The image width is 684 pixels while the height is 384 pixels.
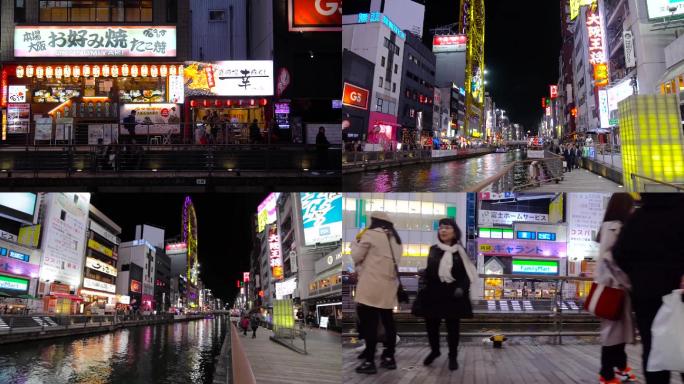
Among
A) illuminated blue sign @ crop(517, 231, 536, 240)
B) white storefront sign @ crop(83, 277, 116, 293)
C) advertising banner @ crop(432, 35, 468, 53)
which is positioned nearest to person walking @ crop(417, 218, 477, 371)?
illuminated blue sign @ crop(517, 231, 536, 240)

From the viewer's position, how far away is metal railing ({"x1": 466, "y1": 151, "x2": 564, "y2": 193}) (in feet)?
26.4

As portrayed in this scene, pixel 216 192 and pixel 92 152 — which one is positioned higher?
pixel 92 152

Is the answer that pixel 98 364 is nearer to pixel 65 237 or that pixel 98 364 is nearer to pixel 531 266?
pixel 531 266

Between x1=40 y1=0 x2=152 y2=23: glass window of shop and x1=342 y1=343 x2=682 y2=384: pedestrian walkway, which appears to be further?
x1=40 y1=0 x2=152 y2=23: glass window of shop

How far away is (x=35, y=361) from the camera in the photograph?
44.2 ft

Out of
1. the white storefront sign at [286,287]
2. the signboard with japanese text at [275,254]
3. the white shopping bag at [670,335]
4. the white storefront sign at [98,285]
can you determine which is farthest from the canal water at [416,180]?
the white storefront sign at [98,285]

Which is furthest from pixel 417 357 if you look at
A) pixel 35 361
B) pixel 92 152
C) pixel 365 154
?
pixel 365 154

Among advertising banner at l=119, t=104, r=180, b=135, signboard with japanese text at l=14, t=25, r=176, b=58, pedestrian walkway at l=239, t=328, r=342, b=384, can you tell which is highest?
signboard with japanese text at l=14, t=25, r=176, b=58

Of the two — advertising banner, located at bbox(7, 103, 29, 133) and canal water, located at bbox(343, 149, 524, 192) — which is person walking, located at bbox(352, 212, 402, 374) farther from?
advertising banner, located at bbox(7, 103, 29, 133)

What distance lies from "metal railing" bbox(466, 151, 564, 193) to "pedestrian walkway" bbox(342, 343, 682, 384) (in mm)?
3296

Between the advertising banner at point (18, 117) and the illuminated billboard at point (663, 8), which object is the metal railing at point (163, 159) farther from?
the illuminated billboard at point (663, 8)

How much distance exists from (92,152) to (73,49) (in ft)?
32.8

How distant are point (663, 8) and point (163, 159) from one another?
13549mm

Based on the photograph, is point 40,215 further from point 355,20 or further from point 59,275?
point 355,20
